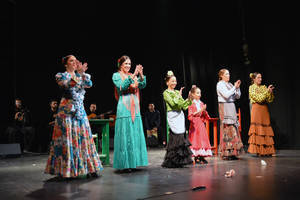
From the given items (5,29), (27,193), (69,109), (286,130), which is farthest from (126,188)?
(5,29)

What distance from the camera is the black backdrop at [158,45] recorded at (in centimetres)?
697

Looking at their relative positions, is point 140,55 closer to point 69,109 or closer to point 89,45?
point 89,45

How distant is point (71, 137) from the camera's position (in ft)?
12.0

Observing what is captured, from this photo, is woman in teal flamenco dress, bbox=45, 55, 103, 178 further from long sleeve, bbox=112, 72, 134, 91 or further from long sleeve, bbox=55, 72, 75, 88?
long sleeve, bbox=112, 72, 134, 91

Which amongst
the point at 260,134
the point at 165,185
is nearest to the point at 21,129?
the point at 260,134

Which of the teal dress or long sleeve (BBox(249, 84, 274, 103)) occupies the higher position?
long sleeve (BBox(249, 84, 274, 103))

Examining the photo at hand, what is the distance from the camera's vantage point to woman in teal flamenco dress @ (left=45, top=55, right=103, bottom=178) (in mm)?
3594

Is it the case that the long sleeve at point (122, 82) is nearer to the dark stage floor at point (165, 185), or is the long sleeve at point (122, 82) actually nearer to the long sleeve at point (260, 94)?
the dark stage floor at point (165, 185)

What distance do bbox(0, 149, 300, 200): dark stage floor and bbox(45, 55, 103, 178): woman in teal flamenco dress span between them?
15 centimetres

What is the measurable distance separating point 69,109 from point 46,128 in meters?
5.26

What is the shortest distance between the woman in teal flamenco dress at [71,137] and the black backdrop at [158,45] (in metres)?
4.85

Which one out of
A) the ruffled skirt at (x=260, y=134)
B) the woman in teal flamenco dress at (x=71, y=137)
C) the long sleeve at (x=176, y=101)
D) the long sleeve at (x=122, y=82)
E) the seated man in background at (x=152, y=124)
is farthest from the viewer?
the seated man in background at (x=152, y=124)

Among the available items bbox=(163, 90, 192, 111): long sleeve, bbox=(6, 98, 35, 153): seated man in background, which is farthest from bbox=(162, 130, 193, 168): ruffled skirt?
bbox=(6, 98, 35, 153): seated man in background

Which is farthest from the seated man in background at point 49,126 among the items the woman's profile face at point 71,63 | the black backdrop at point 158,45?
the woman's profile face at point 71,63
